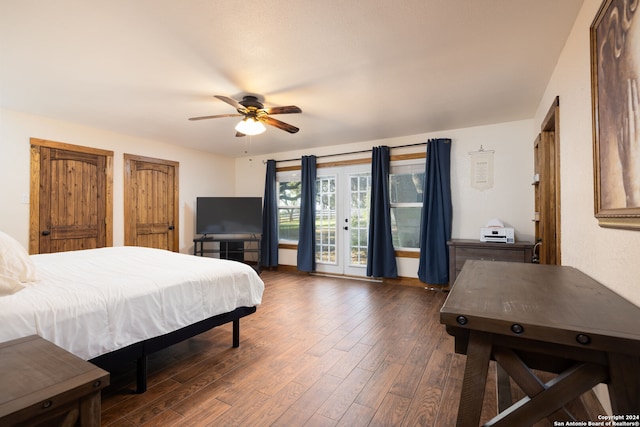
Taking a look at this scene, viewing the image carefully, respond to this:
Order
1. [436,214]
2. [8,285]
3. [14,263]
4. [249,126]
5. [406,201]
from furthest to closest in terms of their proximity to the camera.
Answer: [406,201] → [436,214] → [249,126] → [14,263] → [8,285]

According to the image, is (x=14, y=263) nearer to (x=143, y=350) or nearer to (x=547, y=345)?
(x=143, y=350)

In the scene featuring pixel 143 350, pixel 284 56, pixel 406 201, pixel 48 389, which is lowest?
pixel 143 350

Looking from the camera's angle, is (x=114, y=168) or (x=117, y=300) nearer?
(x=117, y=300)

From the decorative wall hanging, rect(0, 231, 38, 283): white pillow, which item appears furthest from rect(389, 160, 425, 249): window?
rect(0, 231, 38, 283): white pillow

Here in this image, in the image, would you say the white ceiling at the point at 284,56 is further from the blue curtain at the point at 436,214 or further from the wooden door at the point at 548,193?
the blue curtain at the point at 436,214

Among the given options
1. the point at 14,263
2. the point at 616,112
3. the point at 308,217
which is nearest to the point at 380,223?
the point at 308,217

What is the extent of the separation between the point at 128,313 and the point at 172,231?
3.72 meters

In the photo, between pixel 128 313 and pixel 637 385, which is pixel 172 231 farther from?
pixel 637 385

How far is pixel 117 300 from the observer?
1678mm

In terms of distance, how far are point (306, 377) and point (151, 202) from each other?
4.06 meters

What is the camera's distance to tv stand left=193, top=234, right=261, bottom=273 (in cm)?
535

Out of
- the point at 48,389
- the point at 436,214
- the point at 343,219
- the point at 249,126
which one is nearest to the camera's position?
the point at 48,389

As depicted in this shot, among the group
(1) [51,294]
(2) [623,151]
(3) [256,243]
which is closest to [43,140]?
(1) [51,294]

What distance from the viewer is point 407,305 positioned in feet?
12.0
